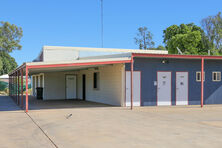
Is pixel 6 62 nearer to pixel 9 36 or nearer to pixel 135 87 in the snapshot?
pixel 9 36

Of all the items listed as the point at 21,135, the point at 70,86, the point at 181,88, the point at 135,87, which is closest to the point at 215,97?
the point at 181,88

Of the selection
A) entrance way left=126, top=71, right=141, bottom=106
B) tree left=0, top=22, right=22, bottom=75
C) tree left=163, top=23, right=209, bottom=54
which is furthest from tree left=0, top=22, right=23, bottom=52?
entrance way left=126, top=71, right=141, bottom=106

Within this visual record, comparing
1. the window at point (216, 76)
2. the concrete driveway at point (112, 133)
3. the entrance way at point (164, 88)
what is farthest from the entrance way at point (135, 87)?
the window at point (216, 76)

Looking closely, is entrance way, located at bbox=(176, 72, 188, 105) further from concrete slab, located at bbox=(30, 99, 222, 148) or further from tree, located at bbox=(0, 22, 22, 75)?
tree, located at bbox=(0, 22, 22, 75)

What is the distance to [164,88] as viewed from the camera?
51.5 ft

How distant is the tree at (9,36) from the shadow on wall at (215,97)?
1678 inches

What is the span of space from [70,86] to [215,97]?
11073mm

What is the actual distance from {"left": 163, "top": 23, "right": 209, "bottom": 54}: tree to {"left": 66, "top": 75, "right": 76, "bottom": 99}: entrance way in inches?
882

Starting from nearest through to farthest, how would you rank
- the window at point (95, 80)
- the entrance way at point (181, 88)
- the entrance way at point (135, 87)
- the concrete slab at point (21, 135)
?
1. the concrete slab at point (21, 135)
2. the entrance way at point (135, 87)
3. the entrance way at point (181, 88)
4. the window at point (95, 80)

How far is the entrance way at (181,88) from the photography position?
15.9m

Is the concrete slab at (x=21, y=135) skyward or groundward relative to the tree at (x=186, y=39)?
groundward

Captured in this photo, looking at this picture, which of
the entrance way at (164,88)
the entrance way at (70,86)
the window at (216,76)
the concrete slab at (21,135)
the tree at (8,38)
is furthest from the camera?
the tree at (8,38)

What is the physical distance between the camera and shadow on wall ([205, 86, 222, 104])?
16578 mm

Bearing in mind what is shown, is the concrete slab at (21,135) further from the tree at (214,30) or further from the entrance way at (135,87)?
the tree at (214,30)
